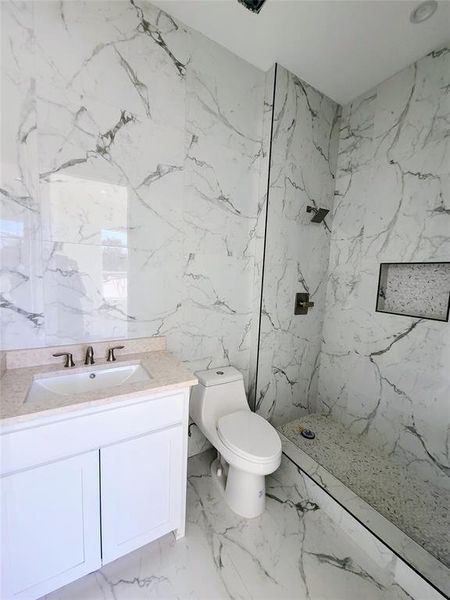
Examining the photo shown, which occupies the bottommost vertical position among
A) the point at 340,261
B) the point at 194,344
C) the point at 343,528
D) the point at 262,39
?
the point at 343,528

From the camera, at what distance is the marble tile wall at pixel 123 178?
1188 millimetres

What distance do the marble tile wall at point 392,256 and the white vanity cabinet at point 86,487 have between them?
1.52 metres

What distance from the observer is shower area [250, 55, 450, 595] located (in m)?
1.56

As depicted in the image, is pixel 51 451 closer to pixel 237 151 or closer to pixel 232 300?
pixel 232 300

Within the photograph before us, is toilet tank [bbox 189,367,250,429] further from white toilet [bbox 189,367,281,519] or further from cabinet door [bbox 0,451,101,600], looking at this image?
cabinet door [bbox 0,451,101,600]

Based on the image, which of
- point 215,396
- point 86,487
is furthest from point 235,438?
point 86,487

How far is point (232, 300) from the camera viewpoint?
1.88 m

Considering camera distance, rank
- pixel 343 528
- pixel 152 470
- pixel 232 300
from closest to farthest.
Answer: pixel 152 470
pixel 343 528
pixel 232 300

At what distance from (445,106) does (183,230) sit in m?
1.78

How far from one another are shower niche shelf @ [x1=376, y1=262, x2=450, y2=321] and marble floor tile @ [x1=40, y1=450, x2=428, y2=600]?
1422 millimetres

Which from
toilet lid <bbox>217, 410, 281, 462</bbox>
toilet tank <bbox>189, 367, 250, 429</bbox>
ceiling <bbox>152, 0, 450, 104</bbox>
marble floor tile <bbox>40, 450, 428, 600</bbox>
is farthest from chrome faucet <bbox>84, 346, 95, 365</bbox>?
ceiling <bbox>152, 0, 450, 104</bbox>

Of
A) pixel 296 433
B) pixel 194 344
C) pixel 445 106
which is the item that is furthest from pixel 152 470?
pixel 445 106

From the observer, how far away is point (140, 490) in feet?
3.75

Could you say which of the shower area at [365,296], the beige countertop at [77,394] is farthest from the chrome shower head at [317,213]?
the beige countertop at [77,394]
